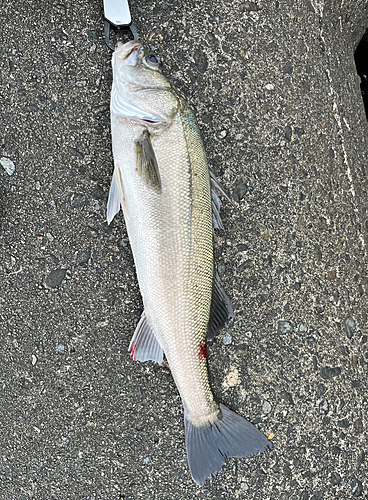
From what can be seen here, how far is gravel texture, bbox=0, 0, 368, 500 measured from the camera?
7.41 ft

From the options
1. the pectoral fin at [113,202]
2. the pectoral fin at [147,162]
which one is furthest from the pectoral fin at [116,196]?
the pectoral fin at [147,162]

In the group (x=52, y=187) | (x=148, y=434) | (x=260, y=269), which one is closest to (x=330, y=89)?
(x=260, y=269)

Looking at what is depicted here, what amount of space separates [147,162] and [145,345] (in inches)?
33.6

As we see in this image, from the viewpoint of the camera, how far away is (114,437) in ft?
7.41

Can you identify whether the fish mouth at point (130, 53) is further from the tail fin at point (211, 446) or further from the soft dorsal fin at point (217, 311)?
the tail fin at point (211, 446)

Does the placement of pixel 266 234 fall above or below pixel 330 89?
below

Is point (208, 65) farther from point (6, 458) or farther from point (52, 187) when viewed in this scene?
point (6, 458)

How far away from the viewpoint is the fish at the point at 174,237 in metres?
1.90

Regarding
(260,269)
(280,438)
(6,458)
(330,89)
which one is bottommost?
(6,458)

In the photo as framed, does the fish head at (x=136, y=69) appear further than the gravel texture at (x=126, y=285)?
No

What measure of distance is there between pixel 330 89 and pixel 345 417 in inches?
72.0

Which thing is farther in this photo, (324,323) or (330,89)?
(330,89)

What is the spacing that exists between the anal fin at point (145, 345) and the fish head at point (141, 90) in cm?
92

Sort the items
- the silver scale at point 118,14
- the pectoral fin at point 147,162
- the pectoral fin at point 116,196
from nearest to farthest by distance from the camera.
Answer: the pectoral fin at point 147,162
the pectoral fin at point 116,196
the silver scale at point 118,14
